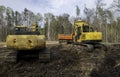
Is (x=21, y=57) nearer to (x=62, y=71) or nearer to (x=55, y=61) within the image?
(x=55, y=61)

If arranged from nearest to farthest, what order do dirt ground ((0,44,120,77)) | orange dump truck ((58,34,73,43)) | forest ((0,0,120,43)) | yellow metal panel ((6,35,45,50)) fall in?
dirt ground ((0,44,120,77)) → yellow metal panel ((6,35,45,50)) → orange dump truck ((58,34,73,43)) → forest ((0,0,120,43))

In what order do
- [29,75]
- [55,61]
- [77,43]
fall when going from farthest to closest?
[77,43] < [55,61] < [29,75]

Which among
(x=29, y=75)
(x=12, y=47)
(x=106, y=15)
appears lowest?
(x=29, y=75)

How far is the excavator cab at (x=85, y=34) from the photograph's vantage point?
23.4 meters

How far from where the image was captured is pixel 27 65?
42.7 feet

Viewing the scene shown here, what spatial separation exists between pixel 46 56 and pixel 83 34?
11.4 metres

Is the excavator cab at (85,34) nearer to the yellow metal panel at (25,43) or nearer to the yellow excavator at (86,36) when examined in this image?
the yellow excavator at (86,36)

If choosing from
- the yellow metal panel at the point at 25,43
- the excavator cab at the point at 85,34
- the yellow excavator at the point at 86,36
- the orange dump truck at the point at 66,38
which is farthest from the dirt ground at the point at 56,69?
the orange dump truck at the point at 66,38

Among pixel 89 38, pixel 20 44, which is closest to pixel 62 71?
pixel 20 44

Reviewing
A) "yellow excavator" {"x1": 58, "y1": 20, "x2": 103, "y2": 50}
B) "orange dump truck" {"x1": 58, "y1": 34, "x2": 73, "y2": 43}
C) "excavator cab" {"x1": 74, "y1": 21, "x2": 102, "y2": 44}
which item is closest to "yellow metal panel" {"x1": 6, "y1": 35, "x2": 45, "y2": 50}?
"yellow excavator" {"x1": 58, "y1": 20, "x2": 103, "y2": 50}

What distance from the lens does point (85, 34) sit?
23953mm

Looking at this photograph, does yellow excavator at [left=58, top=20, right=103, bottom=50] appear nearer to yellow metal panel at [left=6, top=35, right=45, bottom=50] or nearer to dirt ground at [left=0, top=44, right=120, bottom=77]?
dirt ground at [left=0, top=44, right=120, bottom=77]

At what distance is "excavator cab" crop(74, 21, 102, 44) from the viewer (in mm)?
23359

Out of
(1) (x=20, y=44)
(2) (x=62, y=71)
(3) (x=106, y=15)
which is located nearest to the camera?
(2) (x=62, y=71)
